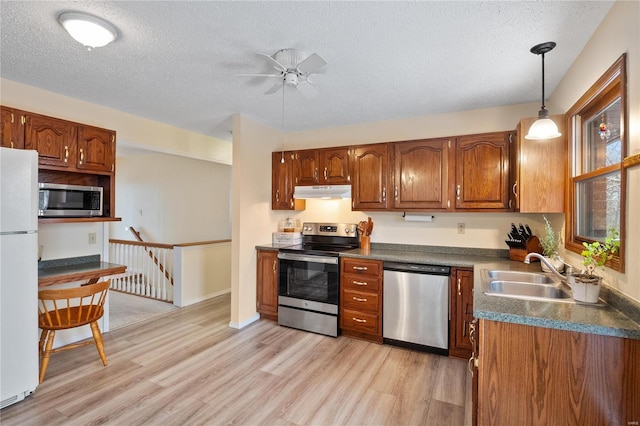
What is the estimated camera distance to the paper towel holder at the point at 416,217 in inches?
141

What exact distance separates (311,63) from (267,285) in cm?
269

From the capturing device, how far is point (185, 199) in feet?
19.7

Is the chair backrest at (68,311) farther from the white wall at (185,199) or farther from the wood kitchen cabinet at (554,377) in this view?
the white wall at (185,199)

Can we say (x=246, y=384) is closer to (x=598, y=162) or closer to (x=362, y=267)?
(x=362, y=267)

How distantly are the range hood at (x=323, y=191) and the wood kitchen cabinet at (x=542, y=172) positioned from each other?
1.76 meters

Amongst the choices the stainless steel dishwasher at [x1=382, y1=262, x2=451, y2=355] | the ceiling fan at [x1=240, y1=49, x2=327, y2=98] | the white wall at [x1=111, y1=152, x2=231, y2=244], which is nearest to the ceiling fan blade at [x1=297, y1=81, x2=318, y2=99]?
the ceiling fan at [x1=240, y1=49, x2=327, y2=98]

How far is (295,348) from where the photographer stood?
3119mm

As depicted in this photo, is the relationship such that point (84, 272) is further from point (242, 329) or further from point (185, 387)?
point (242, 329)

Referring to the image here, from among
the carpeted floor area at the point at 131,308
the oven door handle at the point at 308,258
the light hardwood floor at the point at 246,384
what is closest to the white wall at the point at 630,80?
the light hardwood floor at the point at 246,384

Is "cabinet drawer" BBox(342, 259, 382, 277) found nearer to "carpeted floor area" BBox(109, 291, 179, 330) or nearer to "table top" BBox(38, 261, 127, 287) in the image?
"table top" BBox(38, 261, 127, 287)

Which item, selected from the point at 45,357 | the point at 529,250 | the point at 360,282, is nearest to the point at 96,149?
the point at 45,357

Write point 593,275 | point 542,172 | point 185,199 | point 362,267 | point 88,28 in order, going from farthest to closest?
point 185,199, point 362,267, point 542,172, point 88,28, point 593,275

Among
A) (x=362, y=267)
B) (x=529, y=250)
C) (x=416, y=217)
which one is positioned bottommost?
(x=362, y=267)

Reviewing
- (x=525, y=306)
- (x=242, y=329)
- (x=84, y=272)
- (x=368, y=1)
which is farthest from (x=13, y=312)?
(x=525, y=306)
